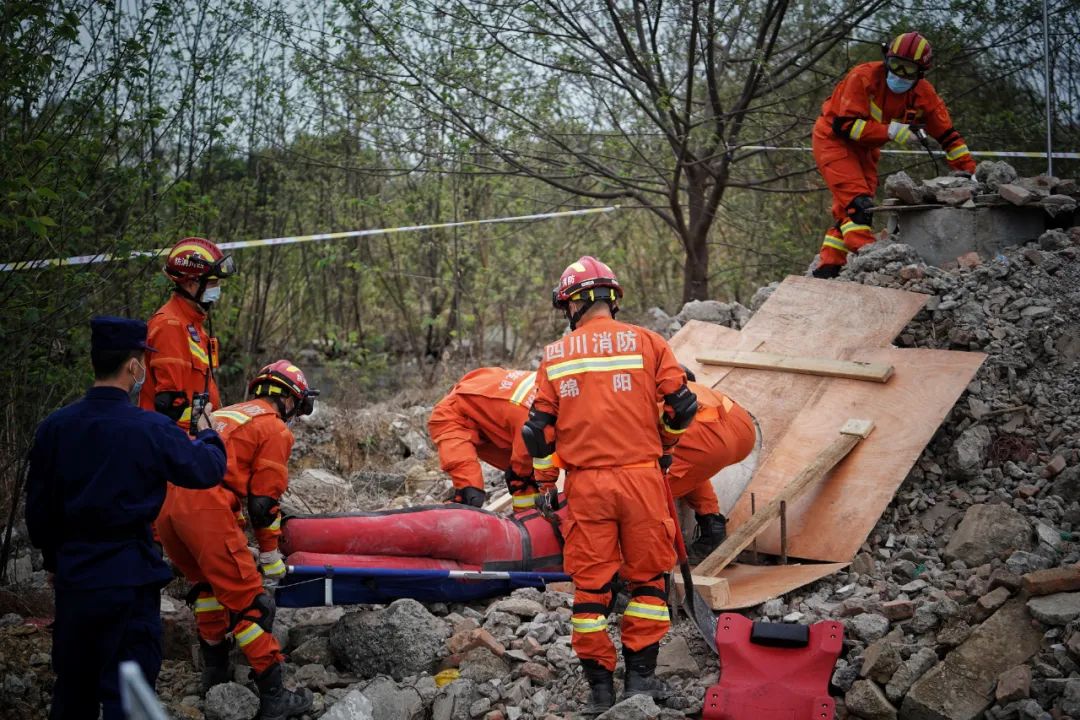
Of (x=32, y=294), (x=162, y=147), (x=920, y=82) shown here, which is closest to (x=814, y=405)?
(x=920, y=82)

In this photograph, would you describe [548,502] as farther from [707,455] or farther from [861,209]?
[861,209]

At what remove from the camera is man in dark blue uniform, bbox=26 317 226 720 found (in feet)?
11.7

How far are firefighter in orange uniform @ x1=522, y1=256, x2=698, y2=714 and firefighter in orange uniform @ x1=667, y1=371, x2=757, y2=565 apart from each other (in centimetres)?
84

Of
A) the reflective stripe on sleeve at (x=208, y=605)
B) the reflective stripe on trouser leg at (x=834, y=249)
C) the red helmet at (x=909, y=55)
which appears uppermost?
the red helmet at (x=909, y=55)

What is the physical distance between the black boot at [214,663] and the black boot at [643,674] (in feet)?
6.02

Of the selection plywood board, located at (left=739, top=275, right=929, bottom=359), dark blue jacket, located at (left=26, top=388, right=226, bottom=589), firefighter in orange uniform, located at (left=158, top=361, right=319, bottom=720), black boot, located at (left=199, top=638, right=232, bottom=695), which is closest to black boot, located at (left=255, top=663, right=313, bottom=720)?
firefighter in orange uniform, located at (left=158, top=361, right=319, bottom=720)

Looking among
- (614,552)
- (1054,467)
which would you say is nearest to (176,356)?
(614,552)

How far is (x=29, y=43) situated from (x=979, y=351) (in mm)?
5720

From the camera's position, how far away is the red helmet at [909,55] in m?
7.17

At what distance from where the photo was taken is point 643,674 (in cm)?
427

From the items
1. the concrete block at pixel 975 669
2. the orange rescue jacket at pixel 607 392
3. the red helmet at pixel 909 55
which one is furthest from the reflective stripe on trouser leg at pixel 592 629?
the red helmet at pixel 909 55

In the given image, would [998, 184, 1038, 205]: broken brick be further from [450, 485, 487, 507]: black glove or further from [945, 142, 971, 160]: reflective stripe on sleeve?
[450, 485, 487, 507]: black glove

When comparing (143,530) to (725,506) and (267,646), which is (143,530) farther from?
(725,506)

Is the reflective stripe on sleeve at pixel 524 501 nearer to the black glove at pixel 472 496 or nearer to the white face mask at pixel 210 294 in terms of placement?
the black glove at pixel 472 496
